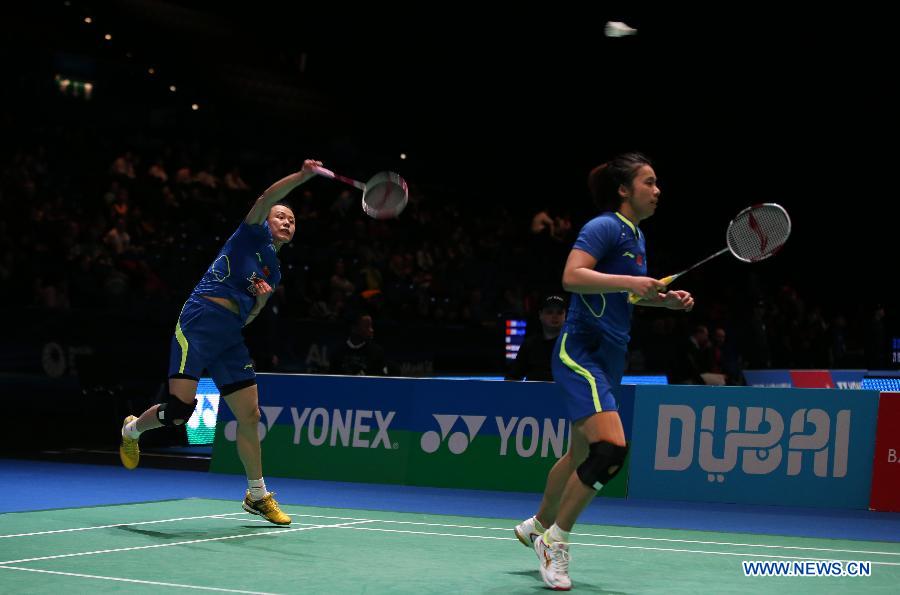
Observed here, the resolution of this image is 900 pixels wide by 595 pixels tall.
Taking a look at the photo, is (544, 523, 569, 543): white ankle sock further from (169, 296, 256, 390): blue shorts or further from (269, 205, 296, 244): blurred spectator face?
(269, 205, 296, 244): blurred spectator face

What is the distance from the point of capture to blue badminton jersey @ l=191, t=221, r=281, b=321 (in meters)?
8.09

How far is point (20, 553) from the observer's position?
6520 millimetres

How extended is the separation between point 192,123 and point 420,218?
6.81 m

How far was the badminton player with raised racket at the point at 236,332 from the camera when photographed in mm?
8078

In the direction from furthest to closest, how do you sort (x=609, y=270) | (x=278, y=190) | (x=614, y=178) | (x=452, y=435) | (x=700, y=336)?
(x=700, y=336) → (x=452, y=435) → (x=278, y=190) → (x=614, y=178) → (x=609, y=270)

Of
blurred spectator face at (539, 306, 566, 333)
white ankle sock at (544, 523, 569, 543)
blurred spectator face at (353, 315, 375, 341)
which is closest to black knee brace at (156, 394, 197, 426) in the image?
white ankle sock at (544, 523, 569, 543)

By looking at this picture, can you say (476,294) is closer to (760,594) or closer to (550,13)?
(550,13)

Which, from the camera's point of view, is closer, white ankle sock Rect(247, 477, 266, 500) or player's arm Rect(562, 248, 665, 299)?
player's arm Rect(562, 248, 665, 299)

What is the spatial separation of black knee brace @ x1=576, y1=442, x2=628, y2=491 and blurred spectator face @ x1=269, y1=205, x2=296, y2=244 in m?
3.12

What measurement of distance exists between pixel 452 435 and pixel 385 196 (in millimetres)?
3346

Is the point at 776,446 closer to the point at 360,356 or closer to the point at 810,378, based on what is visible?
the point at 360,356

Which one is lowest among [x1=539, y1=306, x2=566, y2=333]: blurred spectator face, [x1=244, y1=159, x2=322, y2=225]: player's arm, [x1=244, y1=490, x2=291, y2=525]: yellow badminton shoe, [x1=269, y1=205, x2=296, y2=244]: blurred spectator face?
[x1=244, y1=490, x2=291, y2=525]: yellow badminton shoe

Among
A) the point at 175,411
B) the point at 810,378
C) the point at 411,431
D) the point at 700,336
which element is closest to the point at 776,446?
the point at 411,431

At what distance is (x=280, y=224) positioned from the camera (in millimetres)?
8234
